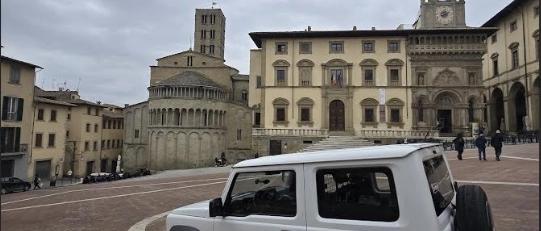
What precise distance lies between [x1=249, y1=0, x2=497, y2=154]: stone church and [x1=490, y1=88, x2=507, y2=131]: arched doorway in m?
8.34

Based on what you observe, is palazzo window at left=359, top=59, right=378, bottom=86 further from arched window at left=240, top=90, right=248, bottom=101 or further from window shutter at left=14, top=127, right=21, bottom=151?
window shutter at left=14, top=127, right=21, bottom=151

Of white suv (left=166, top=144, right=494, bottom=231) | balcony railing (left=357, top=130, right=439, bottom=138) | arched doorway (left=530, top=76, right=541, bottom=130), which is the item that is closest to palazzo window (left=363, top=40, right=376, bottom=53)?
balcony railing (left=357, top=130, right=439, bottom=138)

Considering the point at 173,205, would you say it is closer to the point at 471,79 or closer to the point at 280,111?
the point at 280,111

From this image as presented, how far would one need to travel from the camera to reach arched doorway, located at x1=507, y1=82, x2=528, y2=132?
37594 mm

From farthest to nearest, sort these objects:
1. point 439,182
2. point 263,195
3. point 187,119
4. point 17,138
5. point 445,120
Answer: point 187,119 → point 445,120 → point 17,138 → point 263,195 → point 439,182

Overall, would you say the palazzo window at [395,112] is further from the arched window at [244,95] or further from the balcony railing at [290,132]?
the arched window at [244,95]

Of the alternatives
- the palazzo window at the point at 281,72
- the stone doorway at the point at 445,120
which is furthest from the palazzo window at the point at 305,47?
the stone doorway at the point at 445,120

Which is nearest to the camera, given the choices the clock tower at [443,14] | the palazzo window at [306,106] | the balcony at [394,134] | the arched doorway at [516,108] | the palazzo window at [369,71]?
the balcony at [394,134]

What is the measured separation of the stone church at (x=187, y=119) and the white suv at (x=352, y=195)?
43.7 meters

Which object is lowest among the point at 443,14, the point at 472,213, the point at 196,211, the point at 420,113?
the point at 196,211

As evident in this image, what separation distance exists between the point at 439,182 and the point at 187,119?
4517cm

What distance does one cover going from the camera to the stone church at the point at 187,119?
46688 millimetres

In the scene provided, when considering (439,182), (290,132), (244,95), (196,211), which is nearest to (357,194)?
(439,182)

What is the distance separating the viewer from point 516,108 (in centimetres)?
3803
